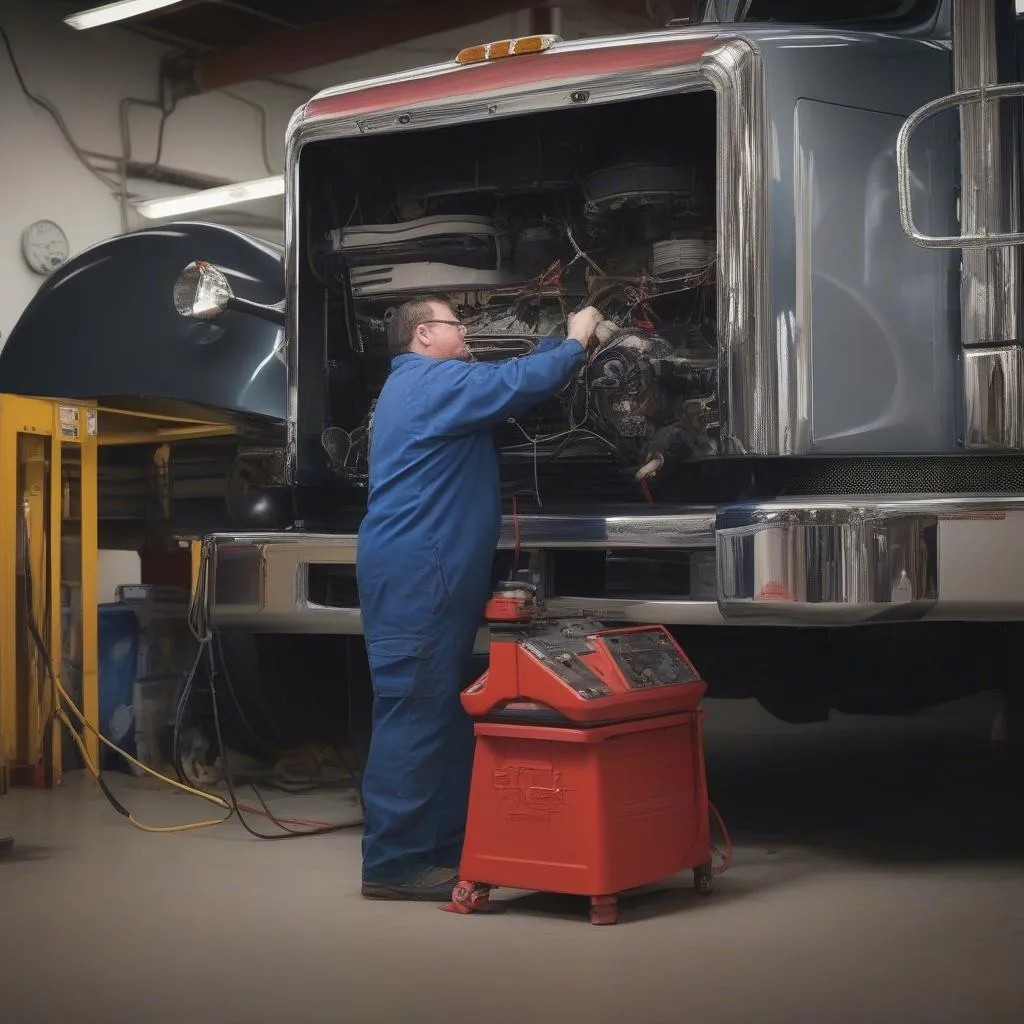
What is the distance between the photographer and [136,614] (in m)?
6.04

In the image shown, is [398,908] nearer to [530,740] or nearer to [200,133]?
[530,740]

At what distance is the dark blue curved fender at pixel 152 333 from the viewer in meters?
5.13

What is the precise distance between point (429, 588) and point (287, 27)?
896 cm

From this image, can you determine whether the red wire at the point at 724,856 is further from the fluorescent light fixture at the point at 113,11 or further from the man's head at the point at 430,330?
the fluorescent light fixture at the point at 113,11

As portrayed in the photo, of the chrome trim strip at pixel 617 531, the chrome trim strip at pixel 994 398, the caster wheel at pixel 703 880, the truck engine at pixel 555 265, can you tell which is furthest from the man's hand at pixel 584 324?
the caster wheel at pixel 703 880

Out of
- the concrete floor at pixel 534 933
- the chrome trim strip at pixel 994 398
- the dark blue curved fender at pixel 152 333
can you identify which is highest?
the dark blue curved fender at pixel 152 333

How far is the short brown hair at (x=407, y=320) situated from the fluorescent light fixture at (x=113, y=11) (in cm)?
622

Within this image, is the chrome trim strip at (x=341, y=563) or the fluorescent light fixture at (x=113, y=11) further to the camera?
the fluorescent light fixture at (x=113, y=11)

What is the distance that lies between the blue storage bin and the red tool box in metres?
2.75

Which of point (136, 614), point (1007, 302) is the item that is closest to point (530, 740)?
point (1007, 302)

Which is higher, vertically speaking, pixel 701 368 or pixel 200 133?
pixel 200 133

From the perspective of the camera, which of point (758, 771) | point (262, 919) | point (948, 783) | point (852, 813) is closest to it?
point (262, 919)

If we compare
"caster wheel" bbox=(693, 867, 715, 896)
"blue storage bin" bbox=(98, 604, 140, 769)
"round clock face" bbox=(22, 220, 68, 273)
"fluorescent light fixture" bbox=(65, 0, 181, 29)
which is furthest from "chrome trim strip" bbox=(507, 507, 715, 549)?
"round clock face" bbox=(22, 220, 68, 273)

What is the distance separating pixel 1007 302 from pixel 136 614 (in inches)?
151
